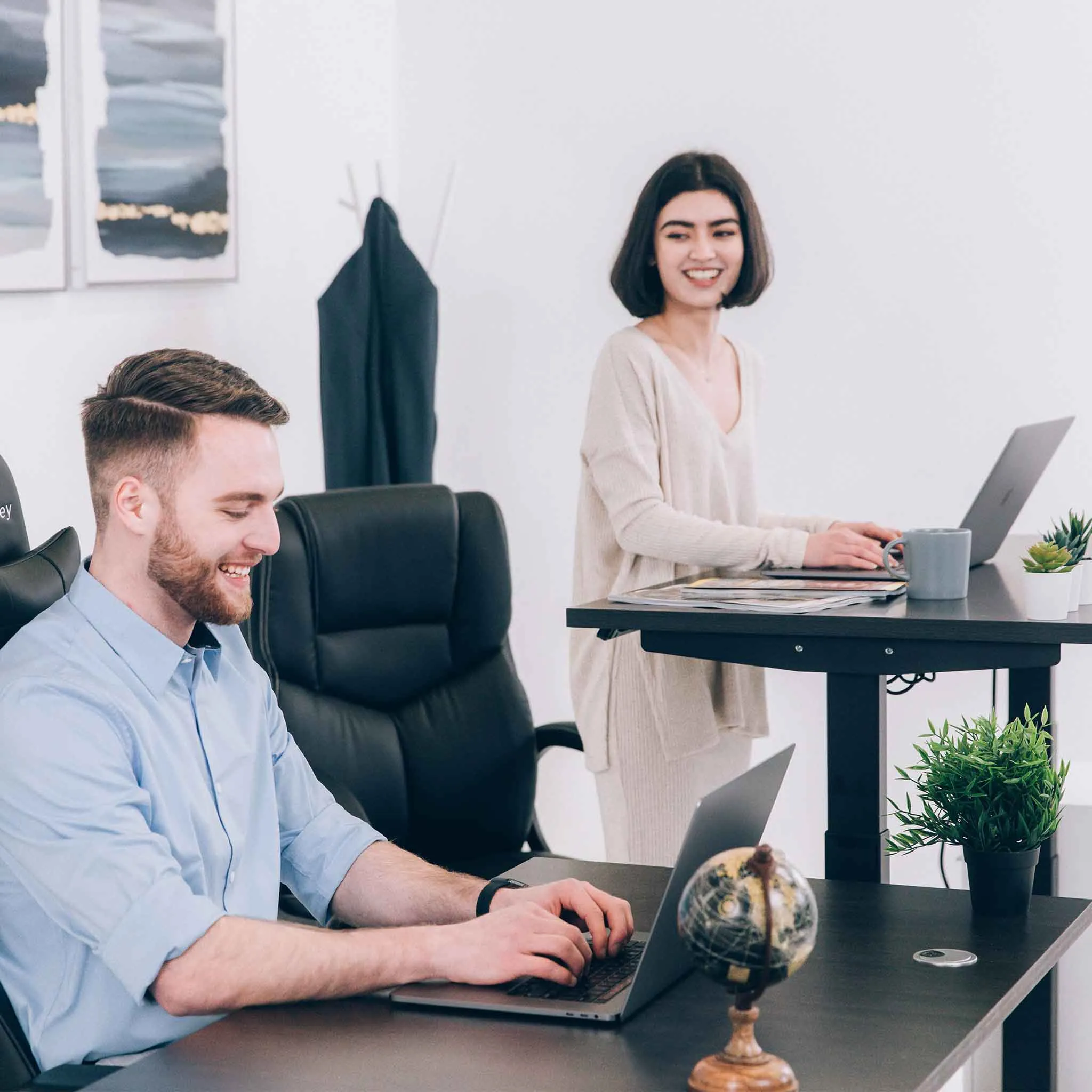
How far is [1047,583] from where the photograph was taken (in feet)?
7.09

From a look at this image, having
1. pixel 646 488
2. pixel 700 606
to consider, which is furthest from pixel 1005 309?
pixel 700 606

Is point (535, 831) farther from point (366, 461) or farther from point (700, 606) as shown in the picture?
point (366, 461)

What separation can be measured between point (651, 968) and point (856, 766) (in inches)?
43.4

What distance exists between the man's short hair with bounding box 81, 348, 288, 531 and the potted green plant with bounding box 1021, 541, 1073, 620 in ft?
3.59

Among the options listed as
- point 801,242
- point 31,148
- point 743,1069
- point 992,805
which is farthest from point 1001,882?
point 801,242

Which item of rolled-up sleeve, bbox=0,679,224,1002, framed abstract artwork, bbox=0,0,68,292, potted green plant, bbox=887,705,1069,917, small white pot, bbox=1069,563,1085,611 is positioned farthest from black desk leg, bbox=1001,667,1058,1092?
framed abstract artwork, bbox=0,0,68,292

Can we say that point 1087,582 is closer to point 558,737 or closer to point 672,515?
point 672,515

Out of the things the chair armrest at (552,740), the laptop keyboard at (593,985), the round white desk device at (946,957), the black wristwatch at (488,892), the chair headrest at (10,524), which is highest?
the chair headrest at (10,524)

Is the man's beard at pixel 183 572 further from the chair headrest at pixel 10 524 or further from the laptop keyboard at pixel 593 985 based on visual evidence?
the laptop keyboard at pixel 593 985

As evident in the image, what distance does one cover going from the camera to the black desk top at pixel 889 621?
211cm

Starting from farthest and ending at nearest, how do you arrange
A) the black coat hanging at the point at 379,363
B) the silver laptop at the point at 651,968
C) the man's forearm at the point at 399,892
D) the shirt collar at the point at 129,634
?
the black coat hanging at the point at 379,363 → the man's forearm at the point at 399,892 → the shirt collar at the point at 129,634 → the silver laptop at the point at 651,968

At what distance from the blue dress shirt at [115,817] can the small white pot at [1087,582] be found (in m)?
1.28

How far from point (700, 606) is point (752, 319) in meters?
1.57

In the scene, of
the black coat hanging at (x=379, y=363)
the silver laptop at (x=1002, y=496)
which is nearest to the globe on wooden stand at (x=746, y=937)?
the silver laptop at (x=1002, y=496)
